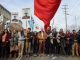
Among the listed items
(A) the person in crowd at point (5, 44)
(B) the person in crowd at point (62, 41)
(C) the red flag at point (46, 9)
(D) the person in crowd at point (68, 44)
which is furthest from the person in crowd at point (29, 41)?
(C) the red flag at point (46, 9)

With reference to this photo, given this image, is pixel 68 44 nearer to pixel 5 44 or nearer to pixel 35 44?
pixel 35 44

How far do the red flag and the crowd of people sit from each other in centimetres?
502

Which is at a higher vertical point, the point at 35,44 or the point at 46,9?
the point at 46,9

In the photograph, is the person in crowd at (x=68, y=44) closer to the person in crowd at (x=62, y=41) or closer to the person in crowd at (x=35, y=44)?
the person in crowd at (x=62, y=41)

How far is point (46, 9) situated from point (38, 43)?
22.1 ft

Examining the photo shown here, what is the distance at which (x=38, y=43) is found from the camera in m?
26.3

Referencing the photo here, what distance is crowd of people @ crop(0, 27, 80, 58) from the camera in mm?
25219

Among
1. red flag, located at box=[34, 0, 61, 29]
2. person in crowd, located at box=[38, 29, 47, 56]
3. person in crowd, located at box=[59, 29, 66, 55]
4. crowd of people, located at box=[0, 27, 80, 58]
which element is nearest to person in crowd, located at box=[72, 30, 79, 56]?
crowd of people, located at box=[0, 27, 80, 58]

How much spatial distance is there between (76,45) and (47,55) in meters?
2.37

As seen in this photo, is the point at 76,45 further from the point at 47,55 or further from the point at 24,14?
the point at 24,14

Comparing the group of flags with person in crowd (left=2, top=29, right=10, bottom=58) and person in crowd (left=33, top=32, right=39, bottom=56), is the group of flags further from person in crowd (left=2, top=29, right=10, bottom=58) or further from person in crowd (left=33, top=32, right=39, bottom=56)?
person in crowd (left=33, top=32, right=39, bottom=56)

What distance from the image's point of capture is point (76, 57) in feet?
82.7

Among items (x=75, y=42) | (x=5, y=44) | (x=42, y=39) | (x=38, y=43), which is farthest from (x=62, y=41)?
(x=5, y=44)

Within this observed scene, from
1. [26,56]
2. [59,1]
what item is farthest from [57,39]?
[59,1]
